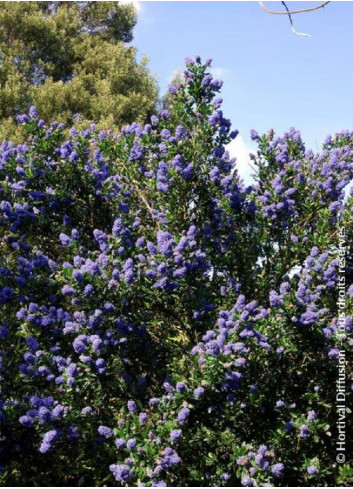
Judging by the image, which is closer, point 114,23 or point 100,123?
point 100,123

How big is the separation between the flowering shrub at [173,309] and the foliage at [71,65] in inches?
283

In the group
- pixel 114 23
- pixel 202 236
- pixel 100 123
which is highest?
Answer: pixel 114 23

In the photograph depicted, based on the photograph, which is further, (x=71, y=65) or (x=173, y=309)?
(x=71, y=65)

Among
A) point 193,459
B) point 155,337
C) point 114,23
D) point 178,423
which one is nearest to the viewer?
point 178,423

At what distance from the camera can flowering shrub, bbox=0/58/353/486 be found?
402 cm

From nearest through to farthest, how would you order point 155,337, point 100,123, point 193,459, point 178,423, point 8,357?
point 178,423 → point 193,459 → point 8,357 → point 155,337 → point 100,123

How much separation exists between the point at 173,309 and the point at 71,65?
1105cm

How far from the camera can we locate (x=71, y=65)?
14.3 meters

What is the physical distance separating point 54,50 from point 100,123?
304cm

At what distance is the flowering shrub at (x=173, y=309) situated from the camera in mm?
4020

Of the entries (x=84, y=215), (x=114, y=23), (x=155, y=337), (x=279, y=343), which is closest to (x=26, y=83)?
(x=114, y=23)

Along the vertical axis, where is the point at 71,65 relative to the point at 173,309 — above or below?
above

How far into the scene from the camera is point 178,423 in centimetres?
383

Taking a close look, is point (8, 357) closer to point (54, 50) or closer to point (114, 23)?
point (54, 50)
